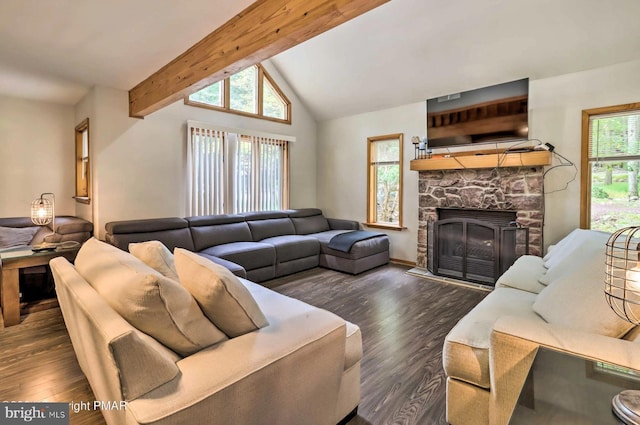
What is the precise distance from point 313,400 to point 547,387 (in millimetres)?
913

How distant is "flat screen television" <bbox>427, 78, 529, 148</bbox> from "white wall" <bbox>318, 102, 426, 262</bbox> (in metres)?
0.33

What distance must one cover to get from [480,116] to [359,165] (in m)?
2.14

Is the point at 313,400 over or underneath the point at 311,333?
underneath

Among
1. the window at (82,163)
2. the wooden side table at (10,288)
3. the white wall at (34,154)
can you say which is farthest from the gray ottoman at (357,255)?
the white wall at (34,154)

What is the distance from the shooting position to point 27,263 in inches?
117

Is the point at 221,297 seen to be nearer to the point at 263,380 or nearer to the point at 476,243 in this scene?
the point at 263,380

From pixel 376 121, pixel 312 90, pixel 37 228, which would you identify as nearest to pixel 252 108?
pixel 312 90

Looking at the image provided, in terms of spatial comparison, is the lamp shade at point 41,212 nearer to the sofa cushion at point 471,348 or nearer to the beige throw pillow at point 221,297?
the beige throw pillow at point 221,297

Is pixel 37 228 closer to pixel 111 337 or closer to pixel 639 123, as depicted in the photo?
pixel 111 337

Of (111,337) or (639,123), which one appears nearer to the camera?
(111,337)

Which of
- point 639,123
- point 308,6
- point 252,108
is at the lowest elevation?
point 639,123

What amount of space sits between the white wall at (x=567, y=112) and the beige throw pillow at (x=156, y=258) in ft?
13.8

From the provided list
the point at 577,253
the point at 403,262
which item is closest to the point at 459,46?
the point at 577,253

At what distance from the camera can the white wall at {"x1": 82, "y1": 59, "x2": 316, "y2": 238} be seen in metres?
3.91
